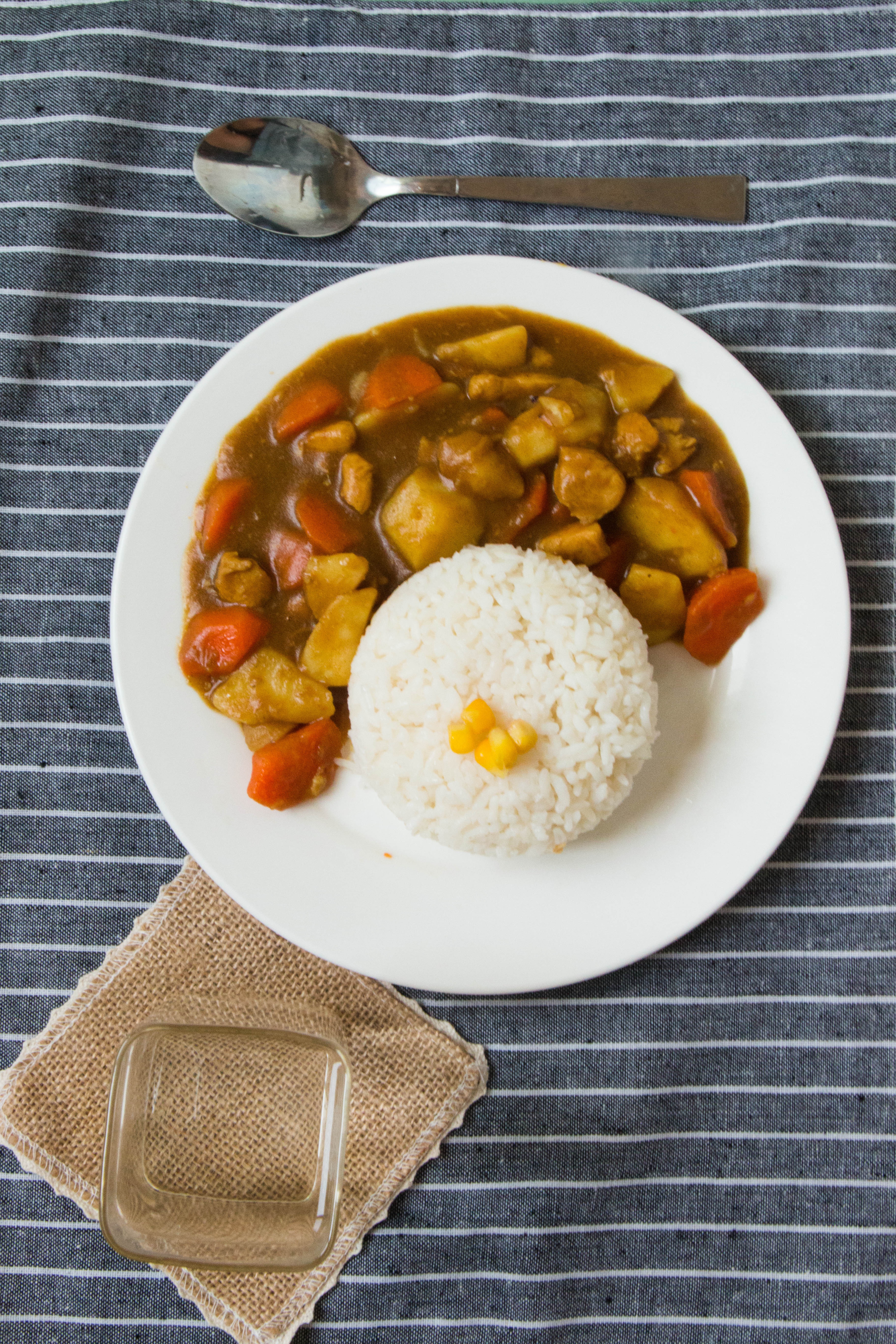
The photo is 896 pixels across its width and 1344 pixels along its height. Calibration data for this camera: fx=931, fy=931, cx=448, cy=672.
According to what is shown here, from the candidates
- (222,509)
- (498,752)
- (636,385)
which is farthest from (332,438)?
(498,752)

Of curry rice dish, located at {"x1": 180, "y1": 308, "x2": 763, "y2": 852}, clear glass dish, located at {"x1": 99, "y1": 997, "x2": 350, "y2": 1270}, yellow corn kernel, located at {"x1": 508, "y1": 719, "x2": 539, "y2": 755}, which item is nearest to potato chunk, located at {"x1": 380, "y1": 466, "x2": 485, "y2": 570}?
curry rice dish, located at {"x1": 180, "y1": 308, "x2": 763, "y2": 852}

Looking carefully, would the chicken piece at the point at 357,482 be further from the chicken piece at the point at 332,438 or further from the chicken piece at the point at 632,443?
the chicken piece at the point at 632,443

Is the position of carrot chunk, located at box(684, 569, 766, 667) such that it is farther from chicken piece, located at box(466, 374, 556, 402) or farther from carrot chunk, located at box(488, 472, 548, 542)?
chicken piece, located at box(466, 374, 556, 402)

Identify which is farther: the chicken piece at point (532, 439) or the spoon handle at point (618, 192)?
the spoon handle at point (618, 192)

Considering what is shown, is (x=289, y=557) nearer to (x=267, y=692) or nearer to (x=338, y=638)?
(x=338, y=638)

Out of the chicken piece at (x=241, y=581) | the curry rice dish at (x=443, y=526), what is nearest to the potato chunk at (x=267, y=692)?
the curry rice dish at (x=443, y=526)

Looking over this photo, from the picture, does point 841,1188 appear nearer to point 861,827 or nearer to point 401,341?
point 861,827

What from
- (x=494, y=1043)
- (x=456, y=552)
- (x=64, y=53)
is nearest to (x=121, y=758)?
(x=456, y=552)
